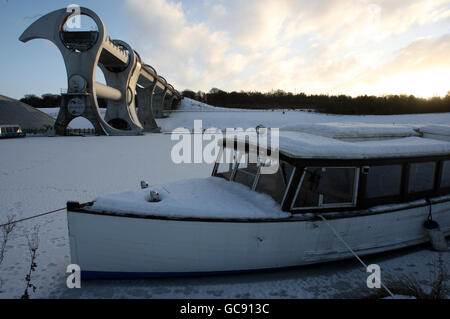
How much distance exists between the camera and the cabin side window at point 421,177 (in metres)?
5.18

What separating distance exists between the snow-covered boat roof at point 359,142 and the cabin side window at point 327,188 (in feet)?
0.96

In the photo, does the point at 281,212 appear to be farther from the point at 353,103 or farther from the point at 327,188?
the point at 353,103

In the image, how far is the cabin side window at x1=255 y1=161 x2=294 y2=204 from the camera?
177 inches

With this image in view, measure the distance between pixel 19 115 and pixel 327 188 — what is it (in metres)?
51.9

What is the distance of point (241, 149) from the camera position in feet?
17.6

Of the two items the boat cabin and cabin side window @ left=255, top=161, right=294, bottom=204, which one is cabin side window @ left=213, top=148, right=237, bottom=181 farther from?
cabin side window @ left=255, top=161, right=294, bottom=204

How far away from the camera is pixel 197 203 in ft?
13.8

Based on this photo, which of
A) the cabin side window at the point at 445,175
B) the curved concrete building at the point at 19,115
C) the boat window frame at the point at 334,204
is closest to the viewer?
the boat window frame at the point at 334,204

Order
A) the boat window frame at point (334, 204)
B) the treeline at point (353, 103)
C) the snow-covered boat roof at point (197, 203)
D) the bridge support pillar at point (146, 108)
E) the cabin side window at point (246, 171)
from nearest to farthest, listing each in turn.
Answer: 1. the snow-covered boat roof at point (197, 203)
2. the boat window frame at point (334, 204)
3. the cabin side window at point (246, 171)
4. the bridge support pillar at point (146, 108)
5. the treeline at point (353, 103)

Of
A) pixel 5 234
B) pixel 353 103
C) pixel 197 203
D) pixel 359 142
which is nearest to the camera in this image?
pixel 197 203

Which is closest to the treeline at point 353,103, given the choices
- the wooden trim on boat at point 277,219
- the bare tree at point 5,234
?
the wooden trim on boat at point 277,219

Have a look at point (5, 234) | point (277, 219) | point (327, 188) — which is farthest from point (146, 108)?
point (277, 219)

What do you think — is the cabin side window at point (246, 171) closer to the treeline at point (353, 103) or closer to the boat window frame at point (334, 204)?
the boat window frame at point (334, 204)
